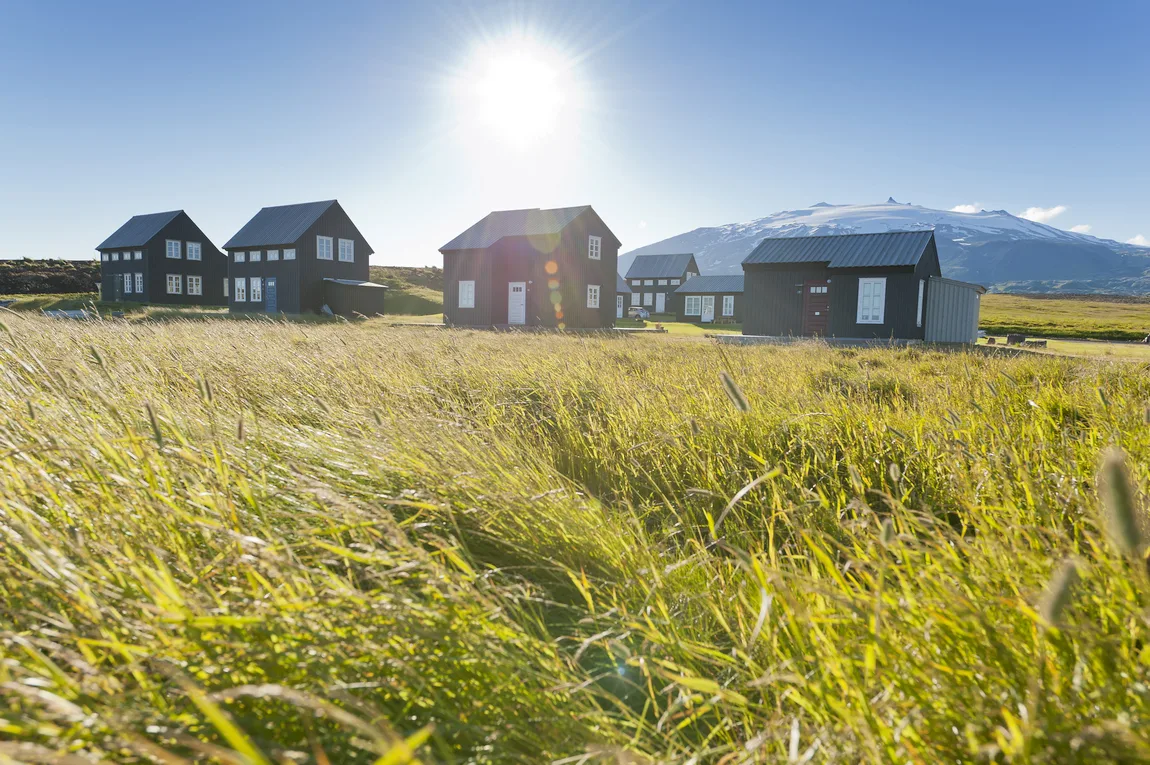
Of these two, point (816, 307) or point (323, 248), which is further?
point (323, 248)

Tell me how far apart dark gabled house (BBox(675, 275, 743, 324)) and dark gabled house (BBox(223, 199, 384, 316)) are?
2901 centimetres

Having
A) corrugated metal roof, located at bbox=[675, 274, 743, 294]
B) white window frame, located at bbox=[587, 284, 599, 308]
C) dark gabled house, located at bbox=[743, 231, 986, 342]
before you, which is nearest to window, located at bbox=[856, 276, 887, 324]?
dark gabled house, located at bbox=[743, 231, 986, 342]

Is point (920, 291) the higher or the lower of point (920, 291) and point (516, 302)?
the higher

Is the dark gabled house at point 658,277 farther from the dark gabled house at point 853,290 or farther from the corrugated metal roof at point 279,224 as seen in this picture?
the dark gabled house at point 853,290

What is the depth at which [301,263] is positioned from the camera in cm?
3938

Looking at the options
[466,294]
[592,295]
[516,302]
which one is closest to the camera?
[516,302]

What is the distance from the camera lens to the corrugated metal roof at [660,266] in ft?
231

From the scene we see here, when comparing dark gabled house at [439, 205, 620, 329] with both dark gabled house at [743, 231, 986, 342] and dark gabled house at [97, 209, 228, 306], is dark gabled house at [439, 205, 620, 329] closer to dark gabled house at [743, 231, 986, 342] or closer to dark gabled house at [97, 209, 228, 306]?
dark gabled house at [743, 231, 986, 342]

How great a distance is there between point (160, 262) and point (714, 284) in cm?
4346

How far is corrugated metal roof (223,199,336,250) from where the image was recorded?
39719 millimetres

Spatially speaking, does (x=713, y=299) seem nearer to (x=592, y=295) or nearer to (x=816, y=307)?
(x=592, y=295)

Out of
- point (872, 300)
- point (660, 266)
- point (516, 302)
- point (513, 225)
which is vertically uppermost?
point (660, 266)

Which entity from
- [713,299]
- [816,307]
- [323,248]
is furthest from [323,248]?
[713,299]

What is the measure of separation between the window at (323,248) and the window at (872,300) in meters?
31.1
